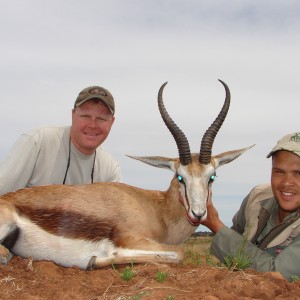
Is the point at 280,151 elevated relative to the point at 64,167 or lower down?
elevated

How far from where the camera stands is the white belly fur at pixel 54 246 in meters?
5.67

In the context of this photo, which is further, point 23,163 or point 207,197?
point 23,163

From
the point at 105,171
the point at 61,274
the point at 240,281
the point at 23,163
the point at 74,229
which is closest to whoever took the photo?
the point at 240,281

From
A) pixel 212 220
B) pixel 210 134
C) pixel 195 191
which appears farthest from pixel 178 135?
pixel 212 220

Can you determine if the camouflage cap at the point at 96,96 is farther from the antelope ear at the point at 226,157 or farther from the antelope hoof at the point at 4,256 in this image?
the antelope hoof at the point at 4,256

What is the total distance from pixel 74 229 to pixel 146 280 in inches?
59.7

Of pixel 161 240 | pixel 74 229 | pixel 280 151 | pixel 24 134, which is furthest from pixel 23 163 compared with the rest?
pixel 280 151

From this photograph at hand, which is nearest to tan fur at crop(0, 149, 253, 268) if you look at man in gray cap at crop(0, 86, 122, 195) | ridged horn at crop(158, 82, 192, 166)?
ridged horn at crop(158, 82, 192, 166)

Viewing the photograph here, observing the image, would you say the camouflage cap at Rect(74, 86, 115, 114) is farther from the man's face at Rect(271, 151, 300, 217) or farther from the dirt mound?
the dirt mound

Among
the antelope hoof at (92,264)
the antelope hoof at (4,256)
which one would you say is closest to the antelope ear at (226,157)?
the antelope hoof at (92,264)

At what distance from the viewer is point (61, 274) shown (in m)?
5.19

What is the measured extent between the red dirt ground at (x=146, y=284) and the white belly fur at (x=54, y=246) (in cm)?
40

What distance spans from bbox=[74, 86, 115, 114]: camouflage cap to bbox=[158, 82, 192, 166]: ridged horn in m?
1.25

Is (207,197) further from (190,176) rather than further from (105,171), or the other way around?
(105,171)
